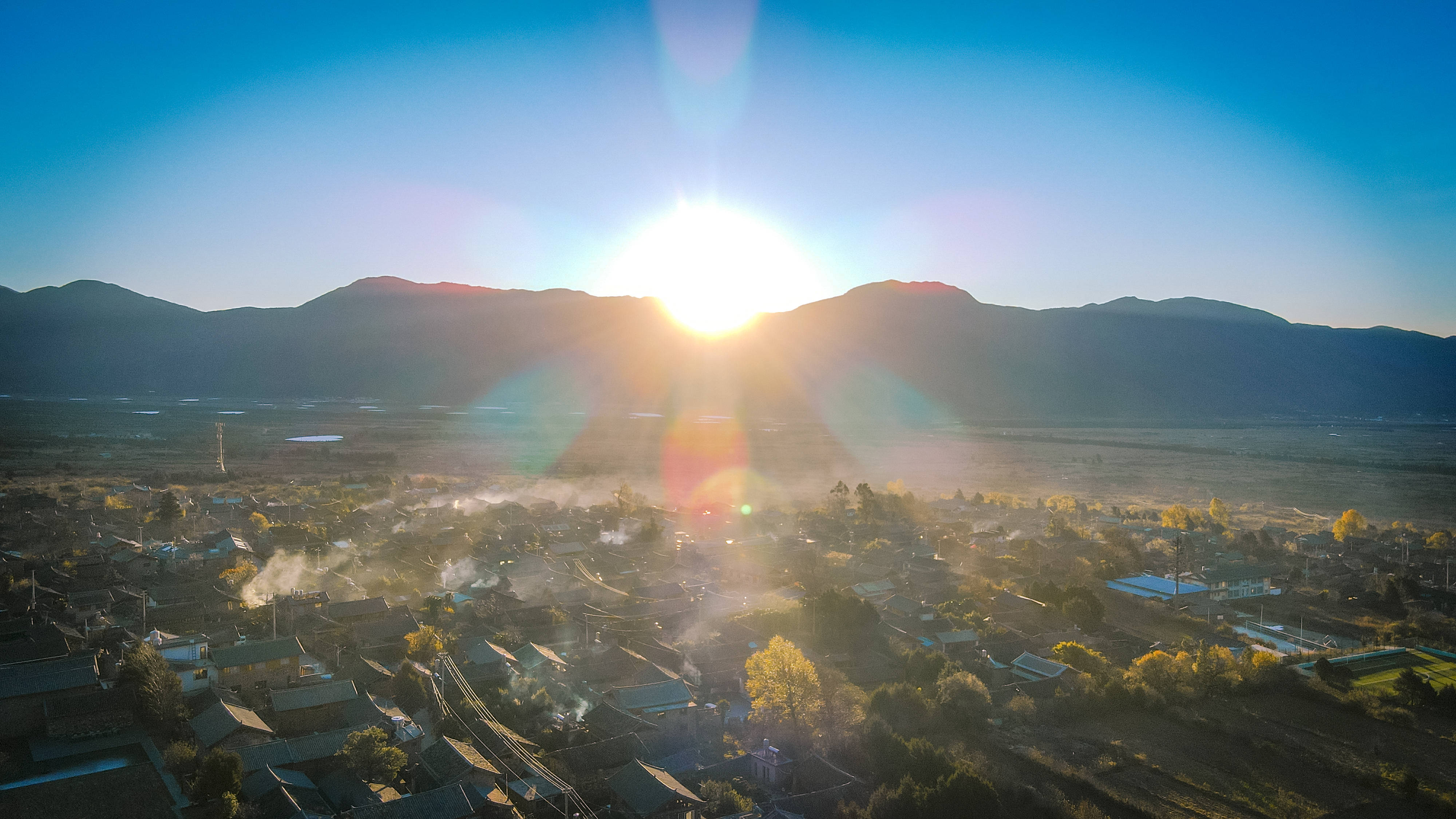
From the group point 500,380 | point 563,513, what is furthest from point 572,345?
point 563,513

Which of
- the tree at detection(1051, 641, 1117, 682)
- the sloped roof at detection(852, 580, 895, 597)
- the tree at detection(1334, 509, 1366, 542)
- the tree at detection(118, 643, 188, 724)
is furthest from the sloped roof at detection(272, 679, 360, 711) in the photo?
the tree at detection(1334, 509, 1366, 542)

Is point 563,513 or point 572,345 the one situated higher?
point 572,345

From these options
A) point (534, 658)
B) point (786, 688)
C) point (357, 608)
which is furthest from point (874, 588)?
point (357, 608)

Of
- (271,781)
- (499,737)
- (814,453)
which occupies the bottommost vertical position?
(814,453)

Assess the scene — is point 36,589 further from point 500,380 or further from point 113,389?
point 113,389

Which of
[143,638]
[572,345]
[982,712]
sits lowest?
[982,712]

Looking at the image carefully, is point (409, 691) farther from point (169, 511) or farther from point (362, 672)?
point (169, 511)
